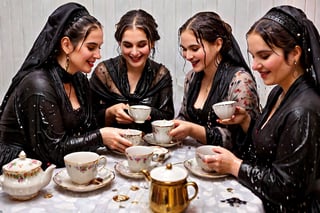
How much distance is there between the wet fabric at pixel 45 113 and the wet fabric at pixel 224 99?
0.55 meters

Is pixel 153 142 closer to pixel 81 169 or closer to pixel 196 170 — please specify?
pixel 196 170

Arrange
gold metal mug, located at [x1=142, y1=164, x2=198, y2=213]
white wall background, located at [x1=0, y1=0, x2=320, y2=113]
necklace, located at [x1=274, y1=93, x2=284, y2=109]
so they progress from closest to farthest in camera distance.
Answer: gold metal mug, located at [x1=142, y1=164, x2=198, y2=213]
necklace, located at [x1=274, y1=93, x2=284, y2=109]
white wall background, located at [x1=0, y1=0, x2=320, y2=113]

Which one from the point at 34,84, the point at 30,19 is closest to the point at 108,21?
the point at 30,19

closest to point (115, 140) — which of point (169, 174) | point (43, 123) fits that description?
point (43, 123)

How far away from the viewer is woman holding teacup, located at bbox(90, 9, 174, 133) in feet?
7.06

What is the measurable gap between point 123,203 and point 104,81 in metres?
1.13

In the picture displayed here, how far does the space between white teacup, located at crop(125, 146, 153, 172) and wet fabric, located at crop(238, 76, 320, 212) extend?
0.34 metres

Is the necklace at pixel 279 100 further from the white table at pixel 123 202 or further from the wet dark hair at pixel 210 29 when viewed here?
the wet dark hair at pixel 210 29

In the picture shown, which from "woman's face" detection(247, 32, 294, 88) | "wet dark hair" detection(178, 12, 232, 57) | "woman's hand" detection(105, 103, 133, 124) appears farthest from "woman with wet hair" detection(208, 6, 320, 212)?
"woman's hand" detection(105, 103, 133, 124)

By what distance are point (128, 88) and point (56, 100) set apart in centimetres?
63

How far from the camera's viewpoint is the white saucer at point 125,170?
1.43 metres

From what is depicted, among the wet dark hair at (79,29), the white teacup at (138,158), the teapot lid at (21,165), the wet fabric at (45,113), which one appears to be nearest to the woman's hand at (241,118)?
the white teacup at (138,158)

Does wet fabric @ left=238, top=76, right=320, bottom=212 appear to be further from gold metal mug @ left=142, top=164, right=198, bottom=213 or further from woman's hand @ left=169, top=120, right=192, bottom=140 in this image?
woman's hand @ left=169, top=120, right=192, bottom=140

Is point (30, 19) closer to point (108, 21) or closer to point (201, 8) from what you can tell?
point (108, 21)
